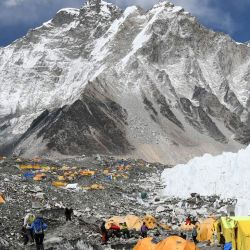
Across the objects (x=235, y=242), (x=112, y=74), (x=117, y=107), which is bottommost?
(x=235, y=242)

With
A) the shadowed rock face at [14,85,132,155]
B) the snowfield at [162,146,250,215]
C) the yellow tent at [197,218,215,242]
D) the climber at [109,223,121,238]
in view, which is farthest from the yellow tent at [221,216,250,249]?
the shadowed rock face at [14,85,132,155]

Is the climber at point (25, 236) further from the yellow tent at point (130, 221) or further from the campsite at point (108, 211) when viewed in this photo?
the yellow tent at point (130, 221)

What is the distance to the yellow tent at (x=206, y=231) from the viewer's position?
94.1 ft

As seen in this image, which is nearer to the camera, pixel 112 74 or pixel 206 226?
pixel 206 226

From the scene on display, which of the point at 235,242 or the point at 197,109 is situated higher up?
the point at 197,109

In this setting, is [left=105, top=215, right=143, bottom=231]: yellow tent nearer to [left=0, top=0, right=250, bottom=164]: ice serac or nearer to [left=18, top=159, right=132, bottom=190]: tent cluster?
[left=18, top=159, right=132, bottom=190]: tent cluster

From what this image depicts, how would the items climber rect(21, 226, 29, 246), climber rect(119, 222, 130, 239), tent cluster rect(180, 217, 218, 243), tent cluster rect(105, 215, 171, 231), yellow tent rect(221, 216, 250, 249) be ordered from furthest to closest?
1. tent cluster rect(105, 215, 171, 231)
2. climber rect(119, 222, 130, 239)
3. tent cluster rect(180, 217, 218, 243)
4. climber rect(21, 226, 29, 246)
5. yellow tent rect(221, 216, 250, 249)

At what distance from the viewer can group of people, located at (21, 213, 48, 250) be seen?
21.8 m

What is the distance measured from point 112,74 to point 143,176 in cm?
10707

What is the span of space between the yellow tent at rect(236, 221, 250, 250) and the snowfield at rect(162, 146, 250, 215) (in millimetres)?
16556

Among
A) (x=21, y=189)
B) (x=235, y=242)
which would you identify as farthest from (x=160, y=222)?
(x=235, y=242)

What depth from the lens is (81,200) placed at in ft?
134

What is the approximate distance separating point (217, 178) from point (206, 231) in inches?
642

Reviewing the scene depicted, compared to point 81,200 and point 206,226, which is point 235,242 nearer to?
point 206,226
